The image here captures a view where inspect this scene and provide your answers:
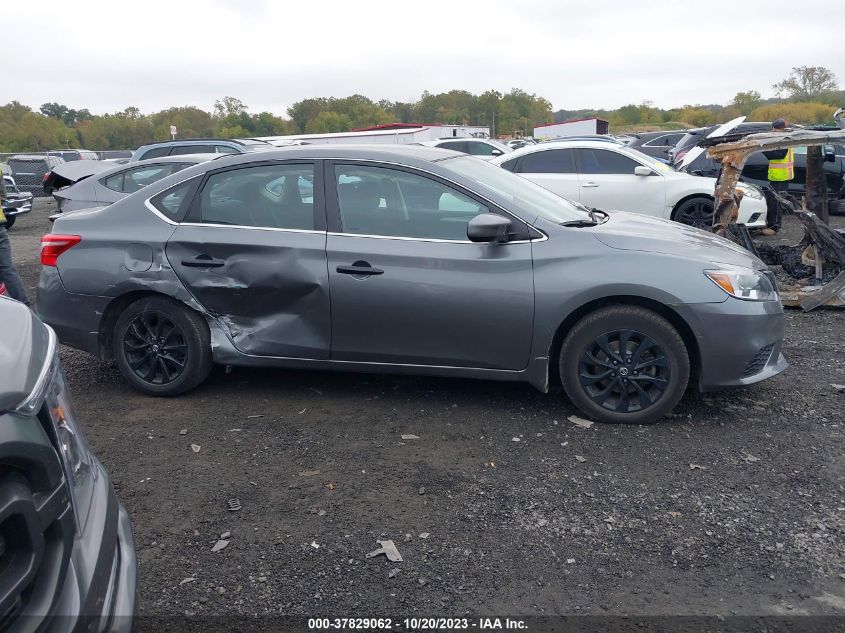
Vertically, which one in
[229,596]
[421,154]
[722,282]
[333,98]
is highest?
[333,98]

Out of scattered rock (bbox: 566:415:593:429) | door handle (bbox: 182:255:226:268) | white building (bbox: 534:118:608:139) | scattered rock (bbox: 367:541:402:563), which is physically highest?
white building (bbox: 534:118:608:139)

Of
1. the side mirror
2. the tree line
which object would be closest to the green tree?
the tree line

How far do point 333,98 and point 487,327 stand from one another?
8124 cm

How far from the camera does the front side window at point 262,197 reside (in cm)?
481

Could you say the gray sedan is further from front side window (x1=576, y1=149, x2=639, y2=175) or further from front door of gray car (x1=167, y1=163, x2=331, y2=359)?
front door of gray car (x1=167, y1=163, x2=331, y2=359)

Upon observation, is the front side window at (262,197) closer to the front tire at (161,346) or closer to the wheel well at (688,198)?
the front tire at (161,346)

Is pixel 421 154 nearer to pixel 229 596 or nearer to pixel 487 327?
pixel 487 327

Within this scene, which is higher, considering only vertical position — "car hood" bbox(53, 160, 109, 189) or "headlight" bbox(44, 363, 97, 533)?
"car hood" bbox(53, 160, 109, 189)

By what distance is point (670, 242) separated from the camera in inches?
180

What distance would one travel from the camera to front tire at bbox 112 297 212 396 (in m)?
4.93

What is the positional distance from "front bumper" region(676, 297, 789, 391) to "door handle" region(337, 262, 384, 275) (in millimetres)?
1827

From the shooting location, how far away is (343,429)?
4543 mm

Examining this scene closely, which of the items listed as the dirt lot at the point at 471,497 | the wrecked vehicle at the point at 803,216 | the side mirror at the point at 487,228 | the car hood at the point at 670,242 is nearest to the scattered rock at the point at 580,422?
the dirt lot at the point at 471,497

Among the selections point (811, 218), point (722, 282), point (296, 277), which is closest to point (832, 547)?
point (722, 282)
